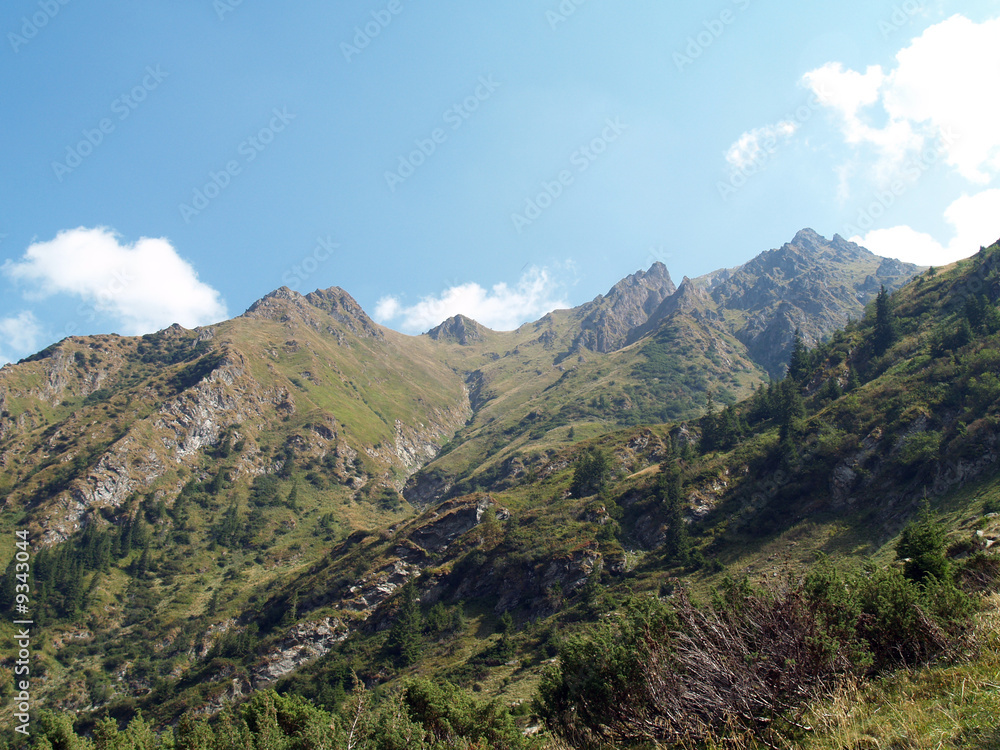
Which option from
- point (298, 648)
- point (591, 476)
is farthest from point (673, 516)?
point (298, 648)

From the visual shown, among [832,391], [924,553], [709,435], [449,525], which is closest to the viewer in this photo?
[924,553]

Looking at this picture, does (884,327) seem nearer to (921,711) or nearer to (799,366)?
(799,366)

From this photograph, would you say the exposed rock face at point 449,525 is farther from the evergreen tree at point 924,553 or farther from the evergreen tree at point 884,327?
the evergreen tree at point 924,553

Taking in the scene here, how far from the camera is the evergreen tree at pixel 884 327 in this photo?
361ft

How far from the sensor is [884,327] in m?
112

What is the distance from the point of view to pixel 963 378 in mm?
73562

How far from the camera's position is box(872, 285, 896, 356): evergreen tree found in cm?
10994

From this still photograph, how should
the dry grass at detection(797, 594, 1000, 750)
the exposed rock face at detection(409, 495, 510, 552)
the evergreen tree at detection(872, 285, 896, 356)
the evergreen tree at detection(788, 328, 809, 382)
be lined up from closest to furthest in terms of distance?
1. the dry grass at detection(797, 594, 1000, 750)
2. the evergreen tree at detection(872, 285, 896, 356)
3. the exposed rock face at detection(409, 495, 510, 552)
4. the evergreen tree at detection(788, 328, 809, 382)

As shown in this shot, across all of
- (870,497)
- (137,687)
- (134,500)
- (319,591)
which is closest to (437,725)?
(870,497)

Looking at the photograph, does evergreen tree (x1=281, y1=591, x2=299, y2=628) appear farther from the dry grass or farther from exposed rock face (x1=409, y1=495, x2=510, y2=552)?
the dry grass

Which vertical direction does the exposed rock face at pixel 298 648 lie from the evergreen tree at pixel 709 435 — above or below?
below

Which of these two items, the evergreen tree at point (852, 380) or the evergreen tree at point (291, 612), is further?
the evergreen tree at point (291, 612)

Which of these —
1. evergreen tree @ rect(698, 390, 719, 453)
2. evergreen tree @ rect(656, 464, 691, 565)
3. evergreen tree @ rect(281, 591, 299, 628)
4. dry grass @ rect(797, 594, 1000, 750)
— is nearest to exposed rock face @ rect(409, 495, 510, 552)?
evergreen tree @ rect(281, 591, 299, 628)

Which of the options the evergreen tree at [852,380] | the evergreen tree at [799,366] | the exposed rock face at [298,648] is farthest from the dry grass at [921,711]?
the evergreen tree at [799,366]
